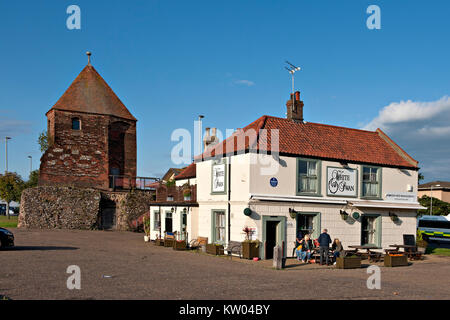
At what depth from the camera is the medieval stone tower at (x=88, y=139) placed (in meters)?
40.4

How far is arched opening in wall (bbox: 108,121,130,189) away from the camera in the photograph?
42.2 m

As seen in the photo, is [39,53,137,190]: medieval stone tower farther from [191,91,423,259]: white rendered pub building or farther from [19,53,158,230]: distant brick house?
[191,91,423,259]: white rendered pub building

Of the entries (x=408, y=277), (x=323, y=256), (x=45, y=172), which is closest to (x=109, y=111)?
(x=45, y=172)

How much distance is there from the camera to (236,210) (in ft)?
72.0

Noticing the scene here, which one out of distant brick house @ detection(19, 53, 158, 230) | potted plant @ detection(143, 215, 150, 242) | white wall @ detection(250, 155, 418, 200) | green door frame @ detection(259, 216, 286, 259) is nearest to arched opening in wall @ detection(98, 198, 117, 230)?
distant brick house @ detection(19, 53, 158, 230)

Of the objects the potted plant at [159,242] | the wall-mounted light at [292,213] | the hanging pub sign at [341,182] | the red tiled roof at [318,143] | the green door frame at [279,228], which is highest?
the red tiled roof at [318,143]

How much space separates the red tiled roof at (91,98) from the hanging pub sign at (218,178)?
71.1 feet

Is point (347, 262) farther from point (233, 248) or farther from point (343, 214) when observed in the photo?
point (233, 248)

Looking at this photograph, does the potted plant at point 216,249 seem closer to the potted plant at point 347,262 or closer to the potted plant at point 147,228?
the potted plant at point 347,262

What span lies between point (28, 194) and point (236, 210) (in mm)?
22701

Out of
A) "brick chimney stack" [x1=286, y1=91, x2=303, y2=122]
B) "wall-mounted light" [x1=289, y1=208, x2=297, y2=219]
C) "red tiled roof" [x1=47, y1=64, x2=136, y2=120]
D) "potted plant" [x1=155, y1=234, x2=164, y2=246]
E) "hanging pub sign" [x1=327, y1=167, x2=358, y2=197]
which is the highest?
"red tiled roof" [x1=47, y1=64, x2=136, y2=120]

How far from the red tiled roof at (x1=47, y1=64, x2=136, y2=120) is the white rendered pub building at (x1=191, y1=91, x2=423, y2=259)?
66.3 feet

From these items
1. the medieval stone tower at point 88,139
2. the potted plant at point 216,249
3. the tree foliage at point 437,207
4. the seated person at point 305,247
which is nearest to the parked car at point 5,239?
the potted plant at point 216,249

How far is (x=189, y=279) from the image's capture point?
1401 centimetres
